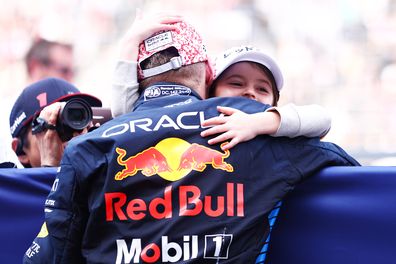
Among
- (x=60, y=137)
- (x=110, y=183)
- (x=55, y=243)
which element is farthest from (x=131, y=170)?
→ (x=60, y=137)

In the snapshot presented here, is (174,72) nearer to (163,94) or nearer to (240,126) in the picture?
(163,94)

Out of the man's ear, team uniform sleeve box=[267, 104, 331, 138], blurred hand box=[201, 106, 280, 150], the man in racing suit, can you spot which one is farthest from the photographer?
team uniform sleeve box=[267, 104, 331, 138]

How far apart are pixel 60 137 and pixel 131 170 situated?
0.76 meters

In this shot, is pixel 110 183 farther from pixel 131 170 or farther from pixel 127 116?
pixel 127 116

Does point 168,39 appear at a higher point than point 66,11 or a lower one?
lower

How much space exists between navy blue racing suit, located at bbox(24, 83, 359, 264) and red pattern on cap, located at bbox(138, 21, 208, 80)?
0.21m

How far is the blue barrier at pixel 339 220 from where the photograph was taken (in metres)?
1.89

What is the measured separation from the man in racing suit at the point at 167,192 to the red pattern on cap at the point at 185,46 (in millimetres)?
191

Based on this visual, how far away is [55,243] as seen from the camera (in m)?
1.85

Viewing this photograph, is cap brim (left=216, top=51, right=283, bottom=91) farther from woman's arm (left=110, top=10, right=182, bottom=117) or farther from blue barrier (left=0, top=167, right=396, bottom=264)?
blue barrier (left=0, top=167, right=396, bottom=264)

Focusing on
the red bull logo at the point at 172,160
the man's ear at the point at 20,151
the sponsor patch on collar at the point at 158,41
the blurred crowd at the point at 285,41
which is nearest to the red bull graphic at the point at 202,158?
the red bull logo at the point at 172,160

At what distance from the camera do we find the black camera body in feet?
7.95

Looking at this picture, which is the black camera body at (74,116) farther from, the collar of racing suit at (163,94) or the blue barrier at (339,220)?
the blue barrier at (339,220)

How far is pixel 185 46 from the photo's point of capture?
6.73ft
